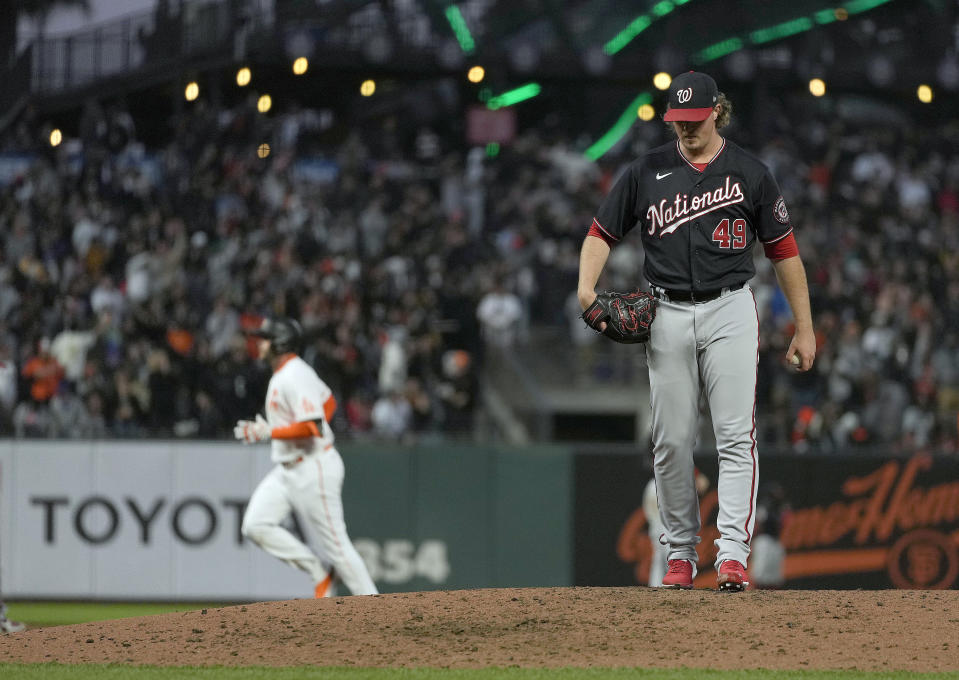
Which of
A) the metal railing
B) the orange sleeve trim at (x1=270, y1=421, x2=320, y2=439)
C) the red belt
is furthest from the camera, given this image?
the metal railing

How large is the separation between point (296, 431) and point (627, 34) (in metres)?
16.4

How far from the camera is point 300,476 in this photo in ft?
31.3

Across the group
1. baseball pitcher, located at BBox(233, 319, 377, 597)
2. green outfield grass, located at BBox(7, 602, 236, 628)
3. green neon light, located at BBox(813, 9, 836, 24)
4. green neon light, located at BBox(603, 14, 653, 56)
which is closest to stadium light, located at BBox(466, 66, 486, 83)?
green neon light, located at BBox(603, 14, 653, 56)

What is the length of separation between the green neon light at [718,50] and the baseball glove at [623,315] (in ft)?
61.7

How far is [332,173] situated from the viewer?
2322 cm

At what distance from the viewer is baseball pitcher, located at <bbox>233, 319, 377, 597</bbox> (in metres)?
9.40

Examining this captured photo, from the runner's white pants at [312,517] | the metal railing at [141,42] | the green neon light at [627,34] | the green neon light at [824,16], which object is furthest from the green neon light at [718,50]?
the runner's white pants at [312,517]

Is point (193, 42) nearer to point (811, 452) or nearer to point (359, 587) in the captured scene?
point (811, 452)

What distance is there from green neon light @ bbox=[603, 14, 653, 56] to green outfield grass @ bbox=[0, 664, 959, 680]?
1988cm

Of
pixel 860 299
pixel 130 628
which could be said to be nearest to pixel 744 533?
pixel 130 628

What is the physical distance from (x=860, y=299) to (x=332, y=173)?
8517 mm

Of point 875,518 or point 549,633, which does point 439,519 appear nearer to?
point 875,518

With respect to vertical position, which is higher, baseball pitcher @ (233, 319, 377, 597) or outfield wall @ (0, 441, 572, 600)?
baseball pitcher @ (233, 319, 377, 597)

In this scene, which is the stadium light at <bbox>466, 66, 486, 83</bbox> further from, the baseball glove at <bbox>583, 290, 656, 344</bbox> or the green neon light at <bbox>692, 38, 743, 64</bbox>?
the baseball glove at <bbox>583, 290, 656, 344</bbox>
